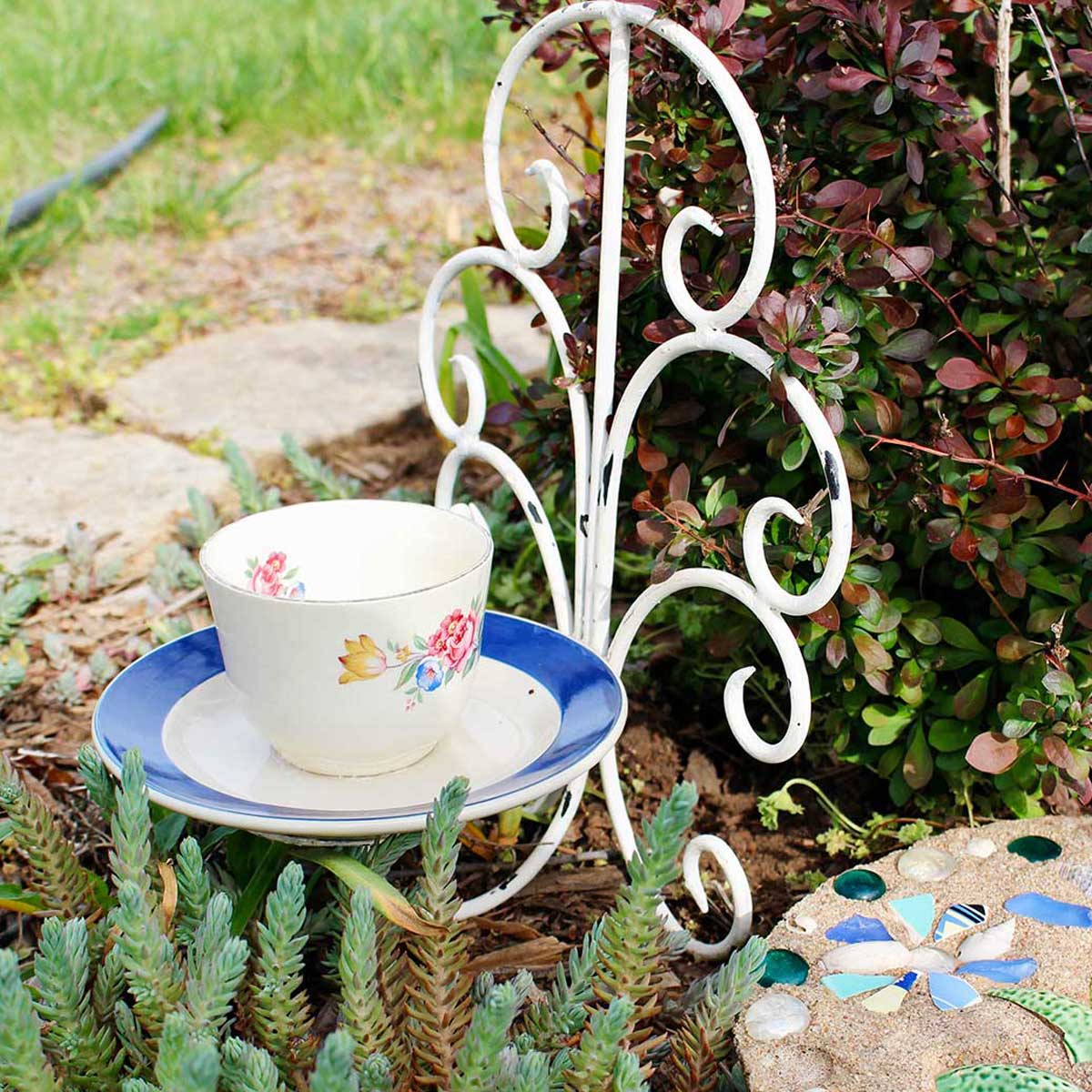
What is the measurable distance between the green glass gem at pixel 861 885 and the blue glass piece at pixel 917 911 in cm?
2

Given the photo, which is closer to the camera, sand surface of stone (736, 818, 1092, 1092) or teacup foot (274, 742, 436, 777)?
sand surface of stone (736, 818, 1092, 1092)

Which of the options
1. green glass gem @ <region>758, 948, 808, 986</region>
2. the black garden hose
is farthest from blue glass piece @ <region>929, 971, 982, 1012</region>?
the black garden hose

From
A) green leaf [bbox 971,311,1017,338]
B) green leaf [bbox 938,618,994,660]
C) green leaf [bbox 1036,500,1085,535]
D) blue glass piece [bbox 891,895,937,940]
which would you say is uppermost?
green leaf [bbox 971,311,1017,338]

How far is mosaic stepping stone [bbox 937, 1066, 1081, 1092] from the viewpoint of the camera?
1141 millimetres

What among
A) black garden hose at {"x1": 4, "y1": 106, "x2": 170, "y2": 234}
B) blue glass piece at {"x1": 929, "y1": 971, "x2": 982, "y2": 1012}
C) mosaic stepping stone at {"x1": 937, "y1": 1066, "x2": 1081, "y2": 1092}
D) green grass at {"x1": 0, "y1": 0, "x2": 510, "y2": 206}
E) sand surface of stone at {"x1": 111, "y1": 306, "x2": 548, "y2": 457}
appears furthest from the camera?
green grass at {"x1": 0, "y1": 0, "x2": 510, "y2": 206}

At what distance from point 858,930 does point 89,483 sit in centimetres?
176

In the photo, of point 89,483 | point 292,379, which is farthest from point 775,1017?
point 292,379

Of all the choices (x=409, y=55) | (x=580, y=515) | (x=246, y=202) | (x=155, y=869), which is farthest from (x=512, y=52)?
(x=409, y=55)

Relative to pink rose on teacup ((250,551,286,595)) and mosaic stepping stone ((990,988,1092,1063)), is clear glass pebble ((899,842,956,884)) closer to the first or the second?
mosaic stepping stone ((990,988,1092,1063))

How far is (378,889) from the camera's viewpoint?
1209 millimetres

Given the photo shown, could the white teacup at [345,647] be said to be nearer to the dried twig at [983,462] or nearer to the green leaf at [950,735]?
the dried twig at [983,462]

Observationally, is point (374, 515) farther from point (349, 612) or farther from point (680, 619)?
point (680, 619)

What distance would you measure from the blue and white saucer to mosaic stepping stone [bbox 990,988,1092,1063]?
0.45m

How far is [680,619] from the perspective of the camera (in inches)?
73.9
